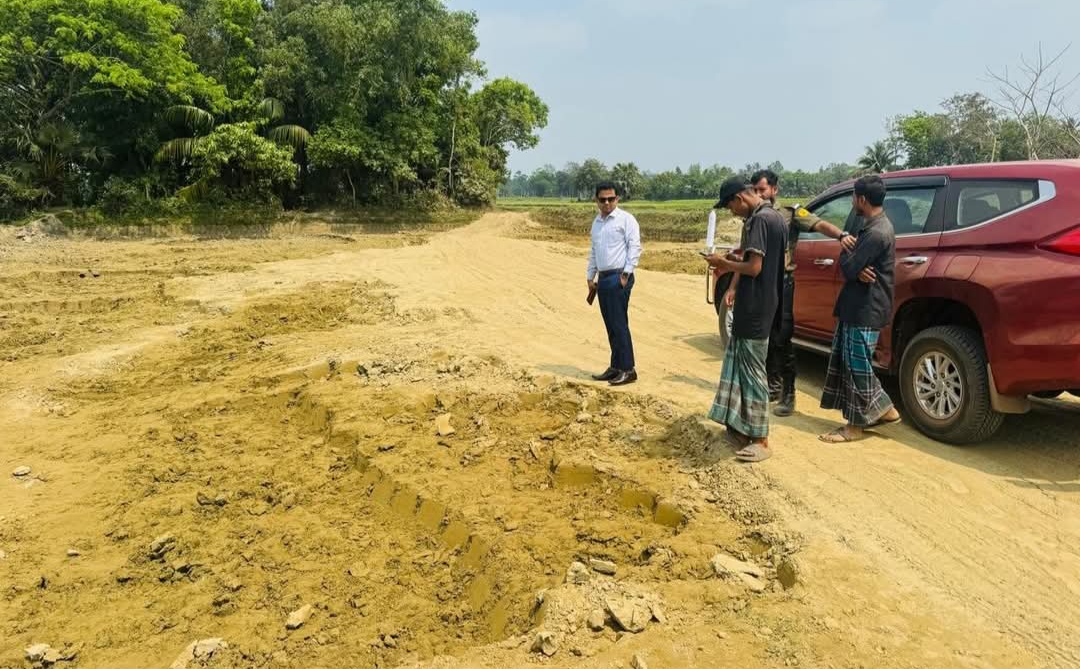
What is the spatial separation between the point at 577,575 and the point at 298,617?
1.38 m

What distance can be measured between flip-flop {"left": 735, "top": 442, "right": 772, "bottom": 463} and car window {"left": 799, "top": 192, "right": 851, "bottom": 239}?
251 centimetres

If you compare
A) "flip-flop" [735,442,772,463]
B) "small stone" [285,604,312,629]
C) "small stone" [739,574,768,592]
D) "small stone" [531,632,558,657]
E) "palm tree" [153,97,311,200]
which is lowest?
"small stone" [285,604,312,629]

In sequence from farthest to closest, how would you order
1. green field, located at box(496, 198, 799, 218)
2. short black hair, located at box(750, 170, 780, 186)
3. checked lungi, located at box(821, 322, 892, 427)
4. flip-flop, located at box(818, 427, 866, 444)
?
green field, located at box(496, 198, 799, 218) → short black hair, located at box(750, 170, 780, 186) → flip-flop, located at box(818, 427, 866, 444) → checked lungi, located at box(821, 322, 892, 427)

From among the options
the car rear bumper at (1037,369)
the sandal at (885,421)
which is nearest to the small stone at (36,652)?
the sandal at (885,421)

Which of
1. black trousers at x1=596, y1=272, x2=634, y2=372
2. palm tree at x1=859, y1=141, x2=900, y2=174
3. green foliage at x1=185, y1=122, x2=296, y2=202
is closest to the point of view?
black trousers at x1=596, y1=272, x2=634, y2=372

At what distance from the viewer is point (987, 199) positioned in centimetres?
452

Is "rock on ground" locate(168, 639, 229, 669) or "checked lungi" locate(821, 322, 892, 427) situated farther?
"checked lungi" locate(821, 322, 892, 427)

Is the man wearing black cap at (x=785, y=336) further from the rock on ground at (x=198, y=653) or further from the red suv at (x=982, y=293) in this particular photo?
the rock on ground at (x=198, y=653)

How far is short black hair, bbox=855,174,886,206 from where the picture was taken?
423 cm

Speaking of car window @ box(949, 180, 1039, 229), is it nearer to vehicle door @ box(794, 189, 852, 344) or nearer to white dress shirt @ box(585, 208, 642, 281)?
vehicle door @ box(794, 189, 852, 344)

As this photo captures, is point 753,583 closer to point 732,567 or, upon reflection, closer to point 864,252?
point 732,567

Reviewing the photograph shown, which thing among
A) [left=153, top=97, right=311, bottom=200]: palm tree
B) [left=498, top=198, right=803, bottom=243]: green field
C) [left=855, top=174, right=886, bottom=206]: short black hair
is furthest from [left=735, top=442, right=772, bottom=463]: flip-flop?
[left=153, top=97, right=311, bottom=200]: palm tree

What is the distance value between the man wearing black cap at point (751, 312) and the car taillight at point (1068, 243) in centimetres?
149

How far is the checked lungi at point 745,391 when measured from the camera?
4.14 m
